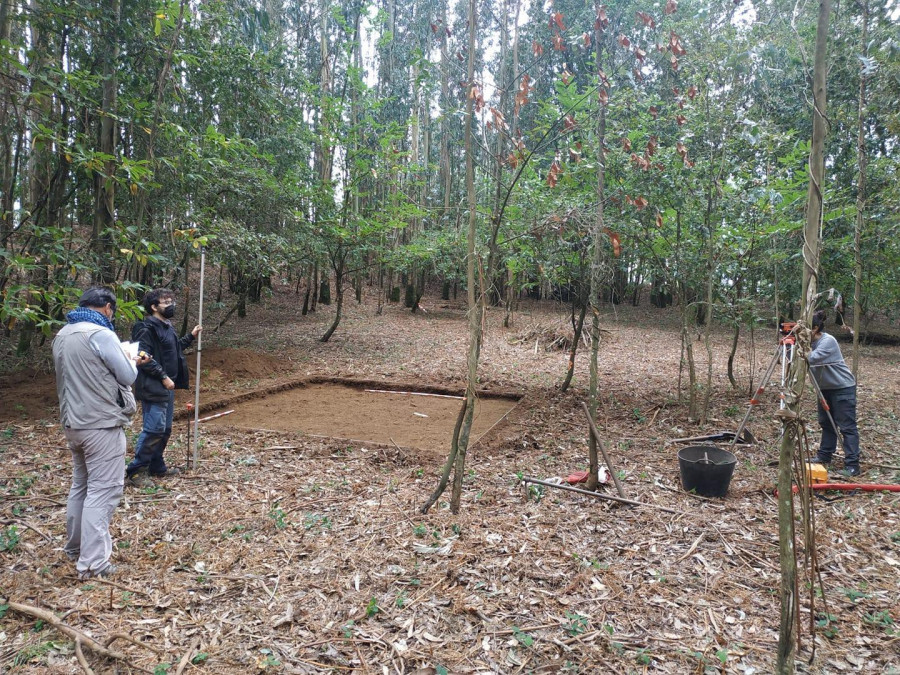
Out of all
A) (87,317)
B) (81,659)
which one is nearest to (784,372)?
(81,659)

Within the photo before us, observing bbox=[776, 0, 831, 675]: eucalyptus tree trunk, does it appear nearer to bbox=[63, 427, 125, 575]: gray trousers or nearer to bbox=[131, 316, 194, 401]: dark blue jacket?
bbox=[63, 427, 125, 575]: gray trousers

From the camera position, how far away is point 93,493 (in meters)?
3.18

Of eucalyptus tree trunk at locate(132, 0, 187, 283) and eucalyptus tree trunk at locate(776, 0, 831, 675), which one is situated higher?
eucalyptus tree trunk at locate(132, 0, 187, 283)

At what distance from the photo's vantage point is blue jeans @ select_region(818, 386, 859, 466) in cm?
491

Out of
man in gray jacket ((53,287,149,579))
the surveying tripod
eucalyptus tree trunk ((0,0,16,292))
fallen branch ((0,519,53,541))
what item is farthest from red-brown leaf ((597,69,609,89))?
fallen branch ((0,519,53,541))

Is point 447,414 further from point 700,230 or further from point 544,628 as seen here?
point 544,628

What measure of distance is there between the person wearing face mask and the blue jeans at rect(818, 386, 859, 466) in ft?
19.6

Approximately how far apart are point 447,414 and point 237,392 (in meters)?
3.45

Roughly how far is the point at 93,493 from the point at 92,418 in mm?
472

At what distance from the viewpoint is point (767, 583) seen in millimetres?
3141

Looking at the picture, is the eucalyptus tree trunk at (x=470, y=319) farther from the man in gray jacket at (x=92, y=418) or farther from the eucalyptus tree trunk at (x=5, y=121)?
the eucalyptus tree trunk at (x=5, y=121)

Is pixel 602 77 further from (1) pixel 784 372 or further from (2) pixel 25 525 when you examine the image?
(2) pixel 25 525

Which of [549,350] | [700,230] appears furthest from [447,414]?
[549,350]

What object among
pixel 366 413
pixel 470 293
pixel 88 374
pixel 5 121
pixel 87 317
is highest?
pixel 5 121
